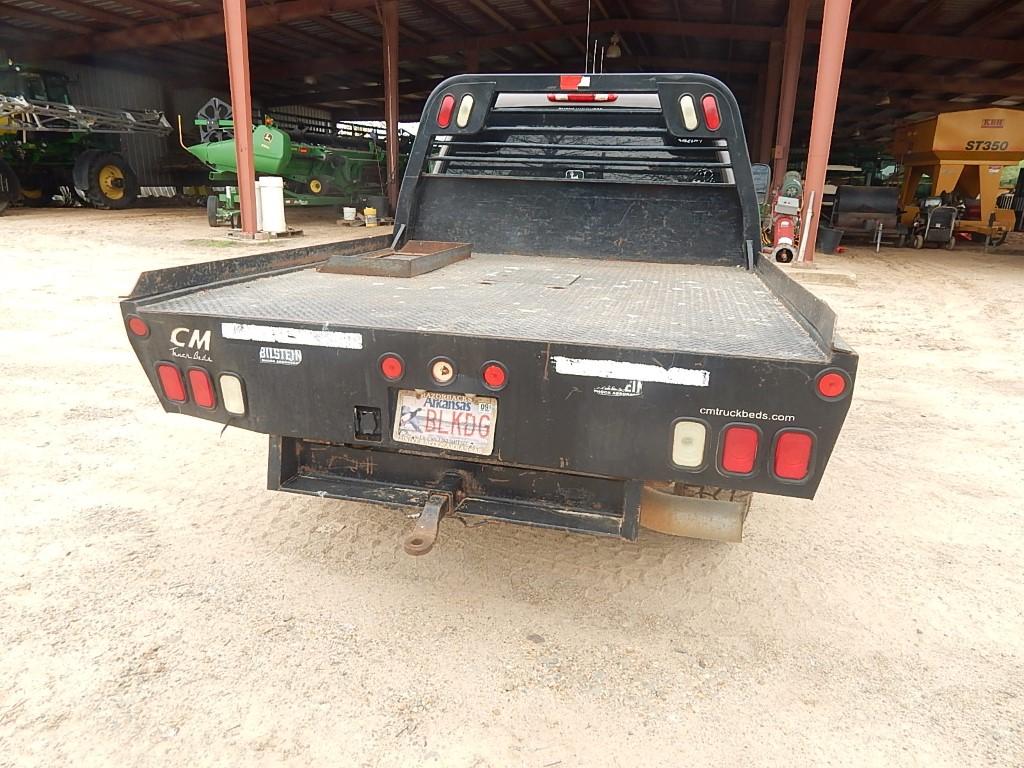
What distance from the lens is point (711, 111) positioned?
3.36 metres

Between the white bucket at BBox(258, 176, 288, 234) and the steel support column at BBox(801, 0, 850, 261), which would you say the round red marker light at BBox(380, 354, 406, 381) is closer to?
the steel support column at BBox(801, 0, 850, 261)

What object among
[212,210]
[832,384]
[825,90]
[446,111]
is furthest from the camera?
[212,210]

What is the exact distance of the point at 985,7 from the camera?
43.3ft

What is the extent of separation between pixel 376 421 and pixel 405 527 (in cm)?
93

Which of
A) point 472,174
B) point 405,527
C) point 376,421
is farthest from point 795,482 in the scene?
point 472,174

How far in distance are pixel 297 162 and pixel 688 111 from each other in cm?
1309

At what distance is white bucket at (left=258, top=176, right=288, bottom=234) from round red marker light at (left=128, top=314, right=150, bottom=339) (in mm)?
9891

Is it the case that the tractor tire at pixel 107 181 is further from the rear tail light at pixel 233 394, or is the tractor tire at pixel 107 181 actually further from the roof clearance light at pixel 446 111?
the rear tail light at pixel 233 394

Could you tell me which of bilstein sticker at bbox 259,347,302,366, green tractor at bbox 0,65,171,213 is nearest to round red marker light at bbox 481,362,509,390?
bilstein sticker at bbox 259,347,302,366

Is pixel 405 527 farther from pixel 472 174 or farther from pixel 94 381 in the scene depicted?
pixel 94 381

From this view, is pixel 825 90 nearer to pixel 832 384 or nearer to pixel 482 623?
pixel 832 384

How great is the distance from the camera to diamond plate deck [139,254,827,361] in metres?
1.84

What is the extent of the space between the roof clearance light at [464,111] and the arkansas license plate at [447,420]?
7.17ft

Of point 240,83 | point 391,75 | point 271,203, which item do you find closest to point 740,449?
point 240,83
